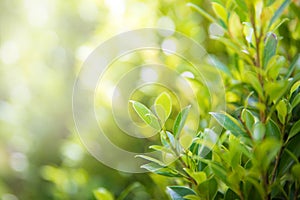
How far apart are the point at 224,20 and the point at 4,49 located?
1063 millimetres

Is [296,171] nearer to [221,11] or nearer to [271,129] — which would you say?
[271,129]

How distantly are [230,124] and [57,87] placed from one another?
0.77 metres

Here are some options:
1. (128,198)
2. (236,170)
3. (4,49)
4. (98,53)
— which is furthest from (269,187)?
(4,49)

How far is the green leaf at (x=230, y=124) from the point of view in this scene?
0.49m

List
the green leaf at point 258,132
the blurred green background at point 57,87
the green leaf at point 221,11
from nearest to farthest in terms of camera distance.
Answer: the green leaf at point 258,132, the green leaf at point 221,11, the blurred green background at point 57,87

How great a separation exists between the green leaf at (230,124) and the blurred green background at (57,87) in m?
0.23

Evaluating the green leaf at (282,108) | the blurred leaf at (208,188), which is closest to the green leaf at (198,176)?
the blurred leaf at (208,188)

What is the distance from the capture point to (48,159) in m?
1.12

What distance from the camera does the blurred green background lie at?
87cm

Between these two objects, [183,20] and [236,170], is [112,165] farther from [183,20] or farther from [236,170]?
[236,170]

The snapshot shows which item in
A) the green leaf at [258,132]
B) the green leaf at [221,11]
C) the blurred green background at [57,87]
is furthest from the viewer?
the blurred green background at [57,87]

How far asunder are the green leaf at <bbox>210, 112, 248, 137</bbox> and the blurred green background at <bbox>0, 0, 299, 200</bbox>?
0.77ft

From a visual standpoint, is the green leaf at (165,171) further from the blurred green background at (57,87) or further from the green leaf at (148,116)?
the blurred green background at (57,87)

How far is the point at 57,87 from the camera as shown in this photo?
1.19m
